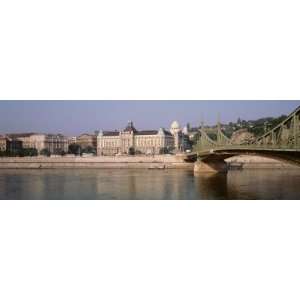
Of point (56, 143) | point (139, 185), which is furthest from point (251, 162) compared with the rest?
point (56, 143)

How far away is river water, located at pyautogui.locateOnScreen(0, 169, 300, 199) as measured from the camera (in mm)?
8609

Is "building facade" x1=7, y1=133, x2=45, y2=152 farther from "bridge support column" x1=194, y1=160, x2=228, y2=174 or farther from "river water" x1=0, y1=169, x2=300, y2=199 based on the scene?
"bridge support column" x1=194, y1=160, x2=228, y2=174

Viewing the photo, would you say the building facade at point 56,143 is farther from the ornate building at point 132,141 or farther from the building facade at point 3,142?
the building facade at point 3,142

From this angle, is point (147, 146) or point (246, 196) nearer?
point (246, 196)

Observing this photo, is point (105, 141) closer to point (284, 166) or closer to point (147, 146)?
point (147, 146)

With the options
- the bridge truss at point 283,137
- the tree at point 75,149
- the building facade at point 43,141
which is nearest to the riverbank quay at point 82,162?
the tree at point 75,149

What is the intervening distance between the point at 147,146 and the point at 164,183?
104cm

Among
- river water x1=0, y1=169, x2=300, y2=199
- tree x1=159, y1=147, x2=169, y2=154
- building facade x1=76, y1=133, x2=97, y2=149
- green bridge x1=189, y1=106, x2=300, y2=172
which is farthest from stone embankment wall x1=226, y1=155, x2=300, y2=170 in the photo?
building facade x1=76, y1=133, x2=97, y2=149

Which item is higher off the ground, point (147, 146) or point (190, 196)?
point (147, 146)

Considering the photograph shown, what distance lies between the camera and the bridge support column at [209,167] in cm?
1384

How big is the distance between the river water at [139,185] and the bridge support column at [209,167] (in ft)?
1.92

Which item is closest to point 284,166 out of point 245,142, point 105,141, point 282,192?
point 245,142

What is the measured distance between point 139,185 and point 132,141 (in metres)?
1.43

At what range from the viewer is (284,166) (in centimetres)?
1095
